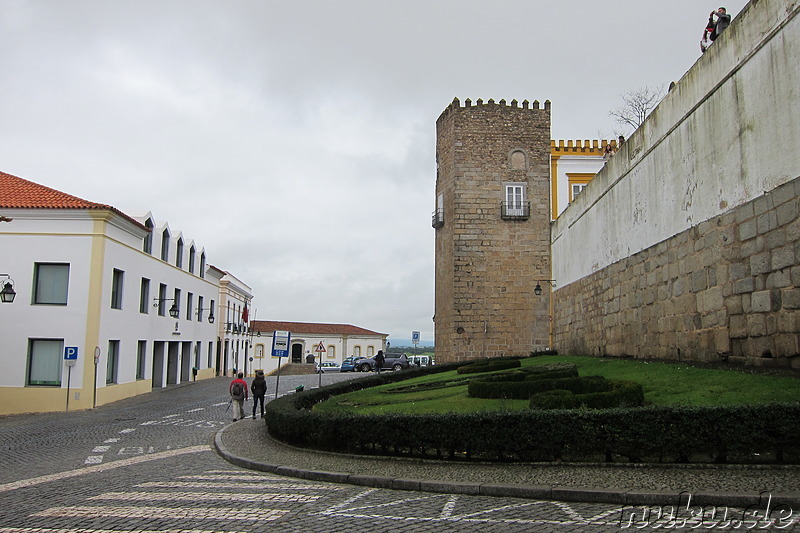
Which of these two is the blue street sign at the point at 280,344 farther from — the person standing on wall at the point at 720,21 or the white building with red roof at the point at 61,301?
the person standing on wall at the point at 720,21

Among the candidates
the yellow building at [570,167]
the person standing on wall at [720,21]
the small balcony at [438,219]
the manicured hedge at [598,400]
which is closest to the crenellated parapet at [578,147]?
the yellow building at [570,167]

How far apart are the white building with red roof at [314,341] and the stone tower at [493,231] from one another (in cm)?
3779

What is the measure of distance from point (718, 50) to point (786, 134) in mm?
2907

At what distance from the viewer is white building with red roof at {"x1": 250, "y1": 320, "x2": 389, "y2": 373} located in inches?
2635

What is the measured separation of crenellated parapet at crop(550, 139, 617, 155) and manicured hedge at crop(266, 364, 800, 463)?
953 inches

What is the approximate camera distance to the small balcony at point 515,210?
31.0 meters

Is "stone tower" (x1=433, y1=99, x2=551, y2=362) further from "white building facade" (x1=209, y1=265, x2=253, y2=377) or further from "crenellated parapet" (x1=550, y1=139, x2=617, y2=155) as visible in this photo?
"white building facade" (x1=209, y1=265, x2=253, y2=377)

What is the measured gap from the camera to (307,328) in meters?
69.9

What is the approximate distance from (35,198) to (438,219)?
17.5m

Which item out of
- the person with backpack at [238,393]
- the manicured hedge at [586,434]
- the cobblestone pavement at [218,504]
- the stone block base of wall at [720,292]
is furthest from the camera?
the person with backpack at [238,393]

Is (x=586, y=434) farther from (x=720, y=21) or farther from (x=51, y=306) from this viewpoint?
(x=51, y=306)

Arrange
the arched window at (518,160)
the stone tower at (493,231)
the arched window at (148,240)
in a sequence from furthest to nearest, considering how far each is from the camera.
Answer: the arched window at (518,160) < the stone tower at (493,231) < the arched window at (148,240)

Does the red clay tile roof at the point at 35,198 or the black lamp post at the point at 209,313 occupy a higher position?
the red clay tile roof at the point at 35,198

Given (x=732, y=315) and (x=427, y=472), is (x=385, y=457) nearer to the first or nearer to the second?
(x=427, y=472)
